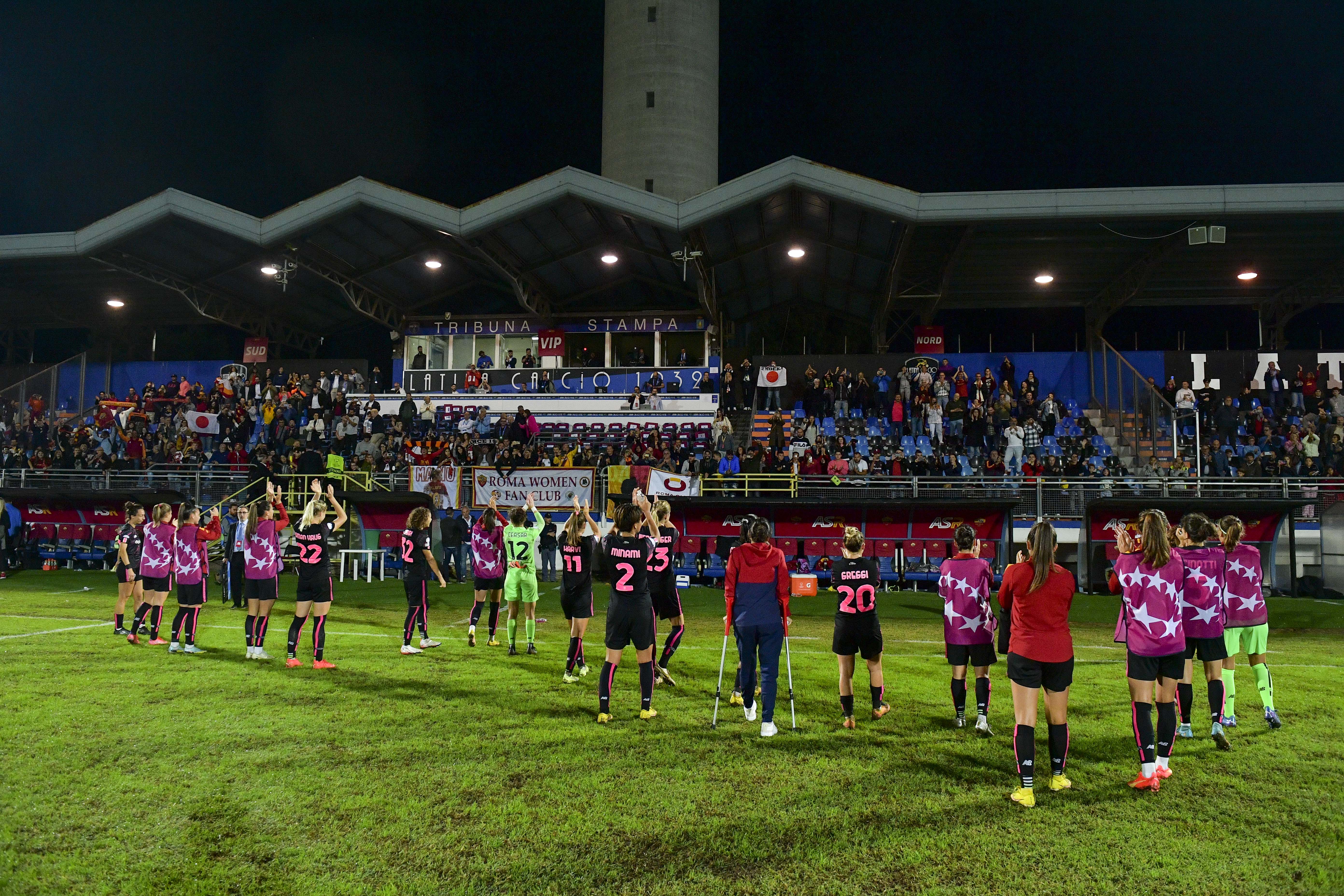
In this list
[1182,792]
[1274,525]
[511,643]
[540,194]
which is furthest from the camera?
[540,194]

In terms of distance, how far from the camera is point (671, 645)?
1076 cm

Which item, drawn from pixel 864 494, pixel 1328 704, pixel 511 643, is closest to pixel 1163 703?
pixel 1328 704

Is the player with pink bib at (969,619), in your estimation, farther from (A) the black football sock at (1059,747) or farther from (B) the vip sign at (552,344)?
(B) the vip sign at (552,344)

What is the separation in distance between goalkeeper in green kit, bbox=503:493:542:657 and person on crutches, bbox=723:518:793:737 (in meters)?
5.07

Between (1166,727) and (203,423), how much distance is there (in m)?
33.6

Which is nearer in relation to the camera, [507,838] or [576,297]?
[507,838]

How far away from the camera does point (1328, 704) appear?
956cm

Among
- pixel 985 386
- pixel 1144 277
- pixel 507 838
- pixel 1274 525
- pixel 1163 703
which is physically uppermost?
pixel 1144 277

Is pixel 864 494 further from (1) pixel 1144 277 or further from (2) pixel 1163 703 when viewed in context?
(2) pixel 1163 703

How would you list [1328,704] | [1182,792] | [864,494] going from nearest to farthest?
[1182,792]
[1328,704]
[864,494]

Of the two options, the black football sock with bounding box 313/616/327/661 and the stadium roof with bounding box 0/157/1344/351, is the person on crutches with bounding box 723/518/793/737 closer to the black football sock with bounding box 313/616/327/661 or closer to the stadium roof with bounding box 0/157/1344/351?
the black football sock with bounding box 313/616/327/661

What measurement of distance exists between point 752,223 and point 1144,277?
1404 centimetres

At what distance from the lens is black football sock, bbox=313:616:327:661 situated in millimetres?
11367

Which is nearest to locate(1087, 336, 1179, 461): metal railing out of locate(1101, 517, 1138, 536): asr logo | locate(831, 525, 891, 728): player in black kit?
locate(1101, 517, 1138, 536): asr logo
